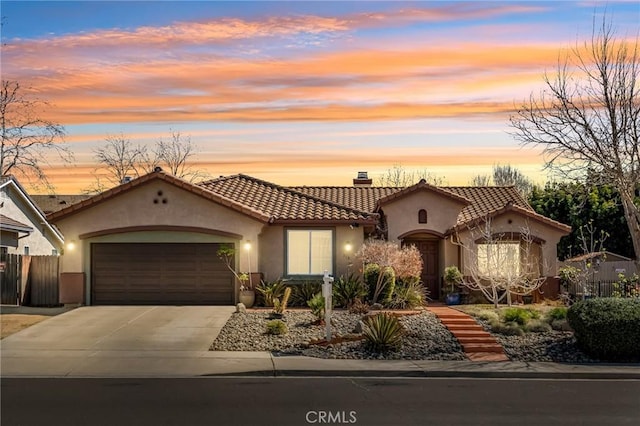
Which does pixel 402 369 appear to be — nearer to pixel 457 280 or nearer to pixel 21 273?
pixel 457 280

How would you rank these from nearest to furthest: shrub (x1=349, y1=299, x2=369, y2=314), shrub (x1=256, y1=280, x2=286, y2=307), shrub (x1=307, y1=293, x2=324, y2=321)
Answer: shrub (x1=307, y1=293, x2=324, y2=321)
shrub (x1=349, y1=299, x2=369, y2=314)
shrub (x1=256, y1=280, x2=286, y2=307)

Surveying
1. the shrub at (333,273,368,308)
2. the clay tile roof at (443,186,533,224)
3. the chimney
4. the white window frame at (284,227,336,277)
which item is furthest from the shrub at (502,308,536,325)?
the chimney

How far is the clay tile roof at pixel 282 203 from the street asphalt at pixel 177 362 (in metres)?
7.18

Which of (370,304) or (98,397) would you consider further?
(370,304)

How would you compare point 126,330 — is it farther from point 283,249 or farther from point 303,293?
point 283,249

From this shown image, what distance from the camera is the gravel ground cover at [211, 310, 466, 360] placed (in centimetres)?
1912

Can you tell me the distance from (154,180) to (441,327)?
445 inches

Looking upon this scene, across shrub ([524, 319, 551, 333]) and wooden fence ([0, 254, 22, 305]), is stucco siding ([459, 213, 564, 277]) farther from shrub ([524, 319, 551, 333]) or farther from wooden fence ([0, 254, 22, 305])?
wooden fence ([0, 254, 22, 305])

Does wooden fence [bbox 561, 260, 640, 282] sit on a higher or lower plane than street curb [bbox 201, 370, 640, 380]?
higher

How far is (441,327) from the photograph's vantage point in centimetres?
2186

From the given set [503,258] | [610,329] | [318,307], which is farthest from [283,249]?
[610,329]

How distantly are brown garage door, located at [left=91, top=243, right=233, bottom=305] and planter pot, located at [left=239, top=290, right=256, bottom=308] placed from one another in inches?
30.5

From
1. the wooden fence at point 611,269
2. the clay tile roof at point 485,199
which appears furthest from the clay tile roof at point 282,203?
the wooden fence at point 611,269

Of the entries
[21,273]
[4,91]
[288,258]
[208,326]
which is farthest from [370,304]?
[4,91]
